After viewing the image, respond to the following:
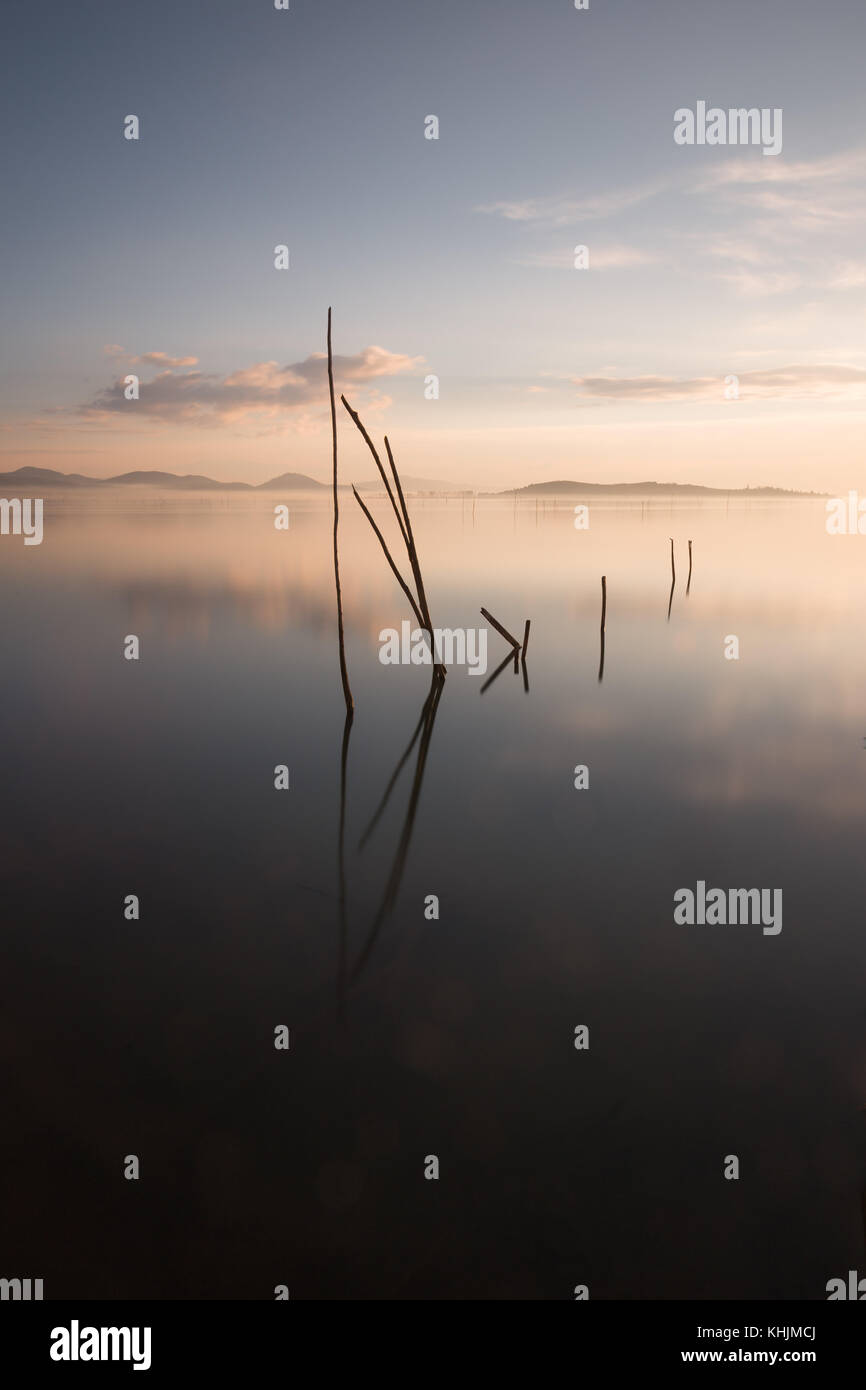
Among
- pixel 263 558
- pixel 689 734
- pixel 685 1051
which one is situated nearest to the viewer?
pixel 685 1051

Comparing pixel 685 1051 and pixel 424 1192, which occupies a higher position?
pixel 685 1051

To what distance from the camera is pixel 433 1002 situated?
6.12 m

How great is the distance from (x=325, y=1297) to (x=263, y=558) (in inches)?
1711

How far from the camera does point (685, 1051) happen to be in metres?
5.49

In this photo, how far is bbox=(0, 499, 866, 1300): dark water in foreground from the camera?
161 inches

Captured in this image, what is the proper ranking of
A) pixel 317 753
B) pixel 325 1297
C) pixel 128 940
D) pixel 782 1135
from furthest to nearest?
pixel 317 753 → pixel 128 940 → pixel 782 1135 → pixel 325 1297

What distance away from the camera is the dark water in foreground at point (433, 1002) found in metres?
Answer: 4.08

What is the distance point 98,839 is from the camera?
8891mm

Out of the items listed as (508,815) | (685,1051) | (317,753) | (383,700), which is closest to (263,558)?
(383,700)

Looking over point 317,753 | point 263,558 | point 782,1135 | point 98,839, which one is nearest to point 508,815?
point 317,753
